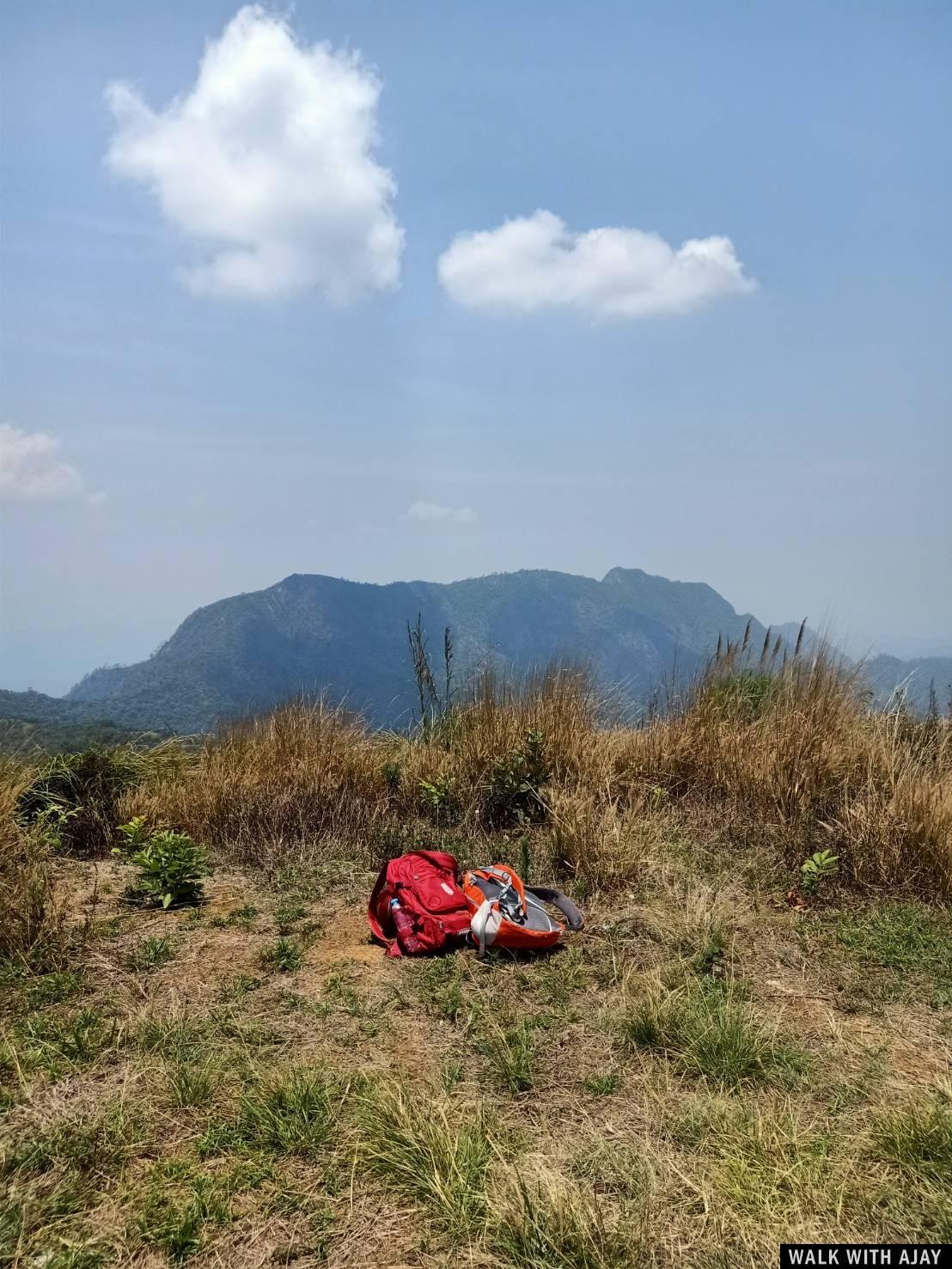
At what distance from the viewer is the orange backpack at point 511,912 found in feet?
13.1

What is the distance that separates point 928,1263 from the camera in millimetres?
2045

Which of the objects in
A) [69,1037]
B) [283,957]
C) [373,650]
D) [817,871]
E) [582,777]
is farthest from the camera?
[373,650]

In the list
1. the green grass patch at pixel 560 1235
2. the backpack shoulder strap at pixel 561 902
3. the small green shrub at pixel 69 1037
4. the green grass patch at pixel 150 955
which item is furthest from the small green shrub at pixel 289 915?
the green grass patch at pixel 560 1235

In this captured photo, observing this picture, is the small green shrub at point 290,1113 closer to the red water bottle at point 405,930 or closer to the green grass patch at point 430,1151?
the green grass patch at point 430,1151

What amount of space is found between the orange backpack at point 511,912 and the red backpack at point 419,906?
3.5 inches

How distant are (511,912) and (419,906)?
48 centimetres

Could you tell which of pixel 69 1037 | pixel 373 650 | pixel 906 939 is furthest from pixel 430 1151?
pixel 373 650

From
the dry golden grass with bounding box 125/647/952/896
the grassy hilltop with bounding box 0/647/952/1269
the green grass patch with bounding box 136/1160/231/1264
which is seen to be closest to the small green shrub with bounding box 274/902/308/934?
the grassy hilltop with bounding box 0/647/952/1269

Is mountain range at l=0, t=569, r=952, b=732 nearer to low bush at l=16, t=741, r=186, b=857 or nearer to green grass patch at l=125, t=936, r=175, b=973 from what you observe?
low bush at l=16, t=741, r=186, b=857

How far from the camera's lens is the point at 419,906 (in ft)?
13.7

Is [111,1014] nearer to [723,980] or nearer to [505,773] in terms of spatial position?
[723,980]

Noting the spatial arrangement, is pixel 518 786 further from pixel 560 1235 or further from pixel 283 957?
pixel 560 1235

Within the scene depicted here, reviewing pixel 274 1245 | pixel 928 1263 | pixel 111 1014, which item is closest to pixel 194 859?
pixel 111 1014

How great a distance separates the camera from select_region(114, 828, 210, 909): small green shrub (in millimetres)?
4824
